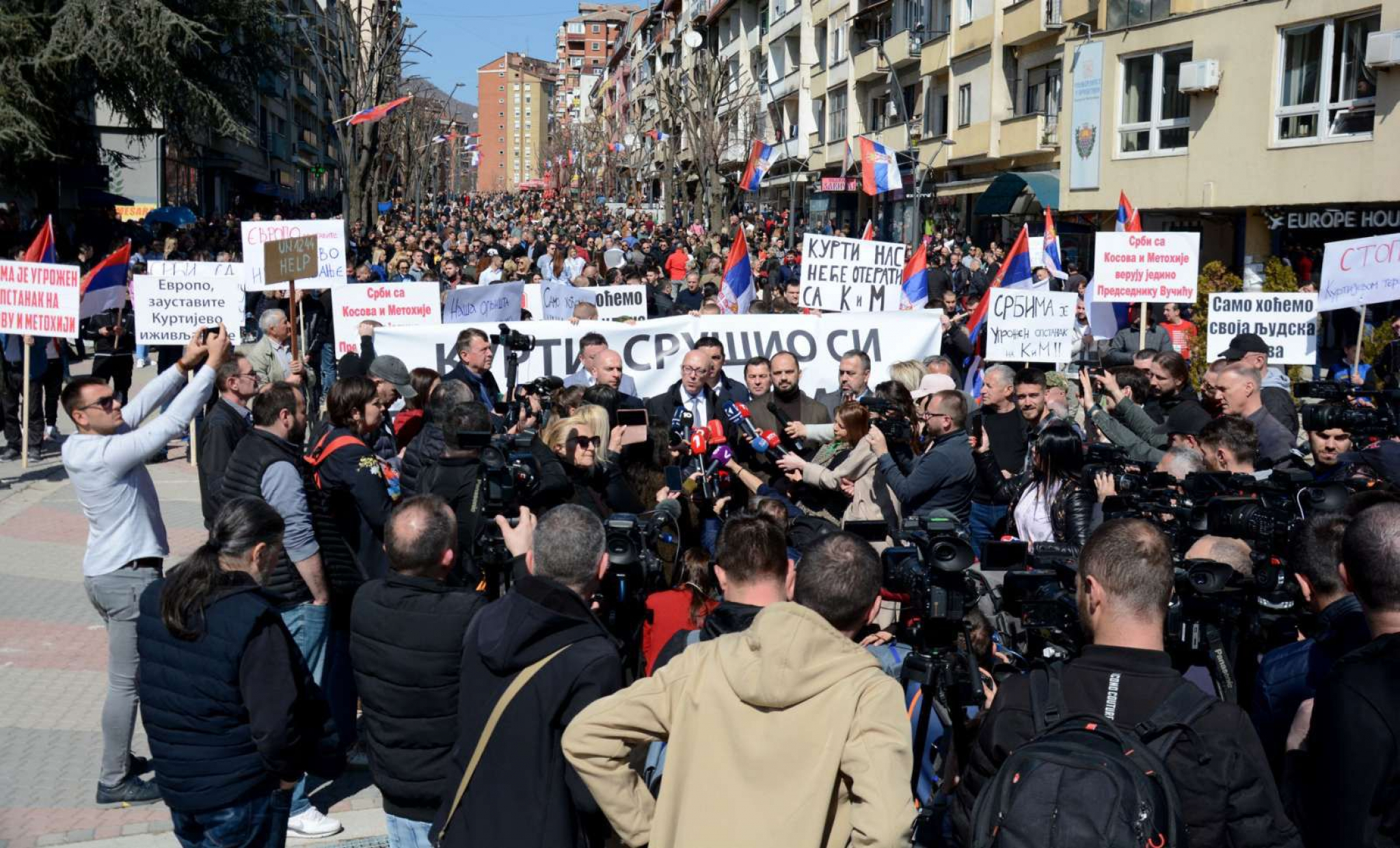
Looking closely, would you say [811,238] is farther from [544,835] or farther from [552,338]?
[544,835]

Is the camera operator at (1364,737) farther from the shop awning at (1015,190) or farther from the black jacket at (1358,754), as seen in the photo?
the shop awning at (1015,190)

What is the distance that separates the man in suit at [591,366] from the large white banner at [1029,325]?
302 centimetres

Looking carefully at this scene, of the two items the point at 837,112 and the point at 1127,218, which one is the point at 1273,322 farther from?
the point at 837,112

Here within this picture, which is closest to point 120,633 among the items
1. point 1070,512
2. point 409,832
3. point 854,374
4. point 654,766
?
point 409,832

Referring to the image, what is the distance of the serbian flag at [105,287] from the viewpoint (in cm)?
1410

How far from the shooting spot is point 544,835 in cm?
355

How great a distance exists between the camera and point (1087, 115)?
26688 millimetres

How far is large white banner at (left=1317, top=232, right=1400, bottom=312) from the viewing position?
10695 millimetres

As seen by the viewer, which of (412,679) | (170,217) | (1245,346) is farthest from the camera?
(170,217)

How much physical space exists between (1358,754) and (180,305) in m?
11.2

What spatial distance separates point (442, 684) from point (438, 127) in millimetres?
93115

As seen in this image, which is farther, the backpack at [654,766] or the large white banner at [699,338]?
the large white banner at [699,338]

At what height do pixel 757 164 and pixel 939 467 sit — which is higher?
pixel 757 164

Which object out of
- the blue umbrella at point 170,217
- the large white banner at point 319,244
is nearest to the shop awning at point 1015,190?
the large white banner at point 319,244
